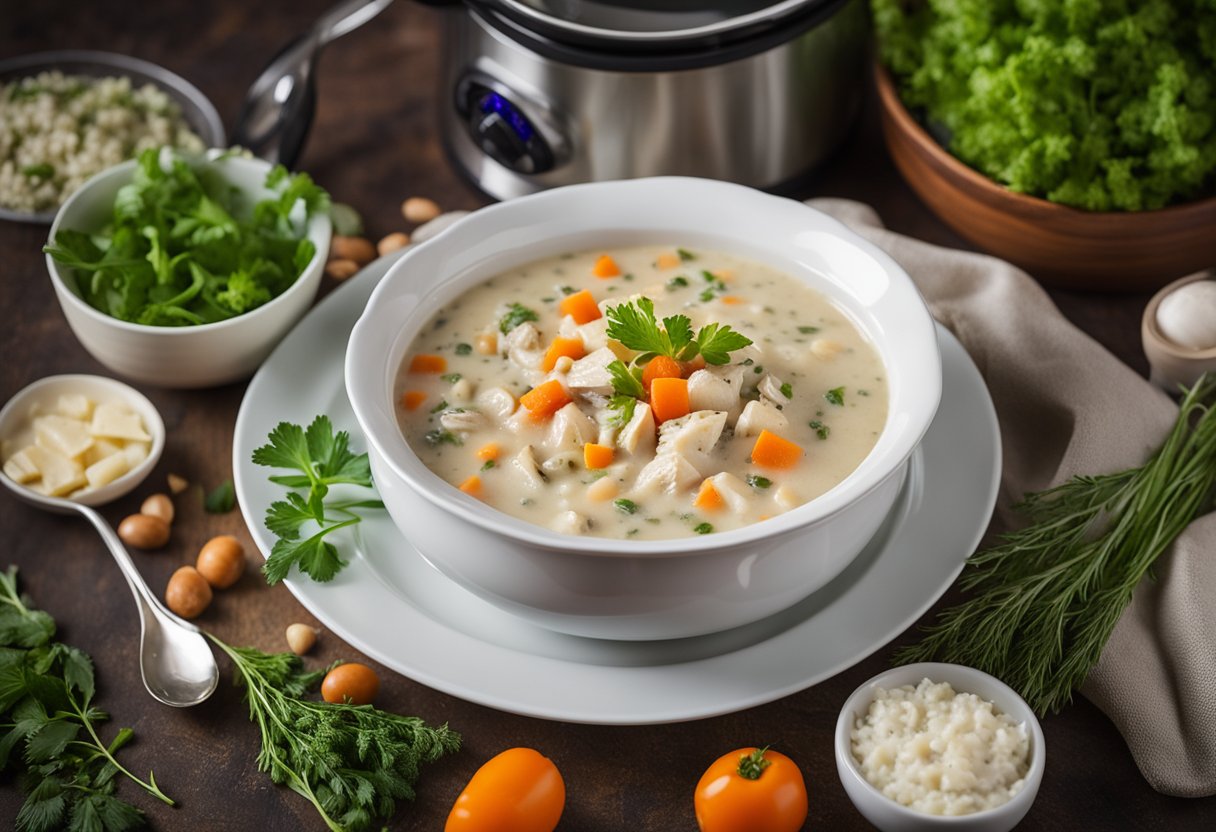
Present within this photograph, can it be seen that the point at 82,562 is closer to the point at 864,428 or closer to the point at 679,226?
the point at 679,226

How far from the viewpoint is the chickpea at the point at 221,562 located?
9.55ft

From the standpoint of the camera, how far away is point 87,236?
3.37 metres

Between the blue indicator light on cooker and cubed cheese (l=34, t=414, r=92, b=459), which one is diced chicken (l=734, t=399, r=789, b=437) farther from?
cubed cheese (l=34, t=414, r=92, b=459)

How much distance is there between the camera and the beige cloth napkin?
8.27 ft

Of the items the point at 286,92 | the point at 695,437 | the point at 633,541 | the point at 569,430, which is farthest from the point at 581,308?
the point at 286,92

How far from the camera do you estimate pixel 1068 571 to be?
266cm

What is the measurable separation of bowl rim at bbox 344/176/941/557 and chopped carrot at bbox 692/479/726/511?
0.11 metres

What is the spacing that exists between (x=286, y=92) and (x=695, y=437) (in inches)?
81.8

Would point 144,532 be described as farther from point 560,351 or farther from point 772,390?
point 772,390

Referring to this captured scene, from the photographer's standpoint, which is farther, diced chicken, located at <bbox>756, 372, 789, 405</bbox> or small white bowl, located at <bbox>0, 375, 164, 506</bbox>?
small white bowl, located at <bbox>0, 375, 164, 506</bbox>

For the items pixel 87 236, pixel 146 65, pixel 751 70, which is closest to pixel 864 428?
pixel 751 70

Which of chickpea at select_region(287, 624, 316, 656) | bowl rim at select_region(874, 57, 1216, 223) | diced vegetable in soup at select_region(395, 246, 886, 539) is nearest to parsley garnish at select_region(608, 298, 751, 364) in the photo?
diced vegetable in soup at select_region(395, 246, 886, 539)

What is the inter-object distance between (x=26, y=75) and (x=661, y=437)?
2.85 m

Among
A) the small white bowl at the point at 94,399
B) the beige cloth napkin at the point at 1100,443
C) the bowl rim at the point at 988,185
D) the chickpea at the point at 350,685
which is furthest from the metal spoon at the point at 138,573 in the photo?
the bowl rim at the point at 988,185
